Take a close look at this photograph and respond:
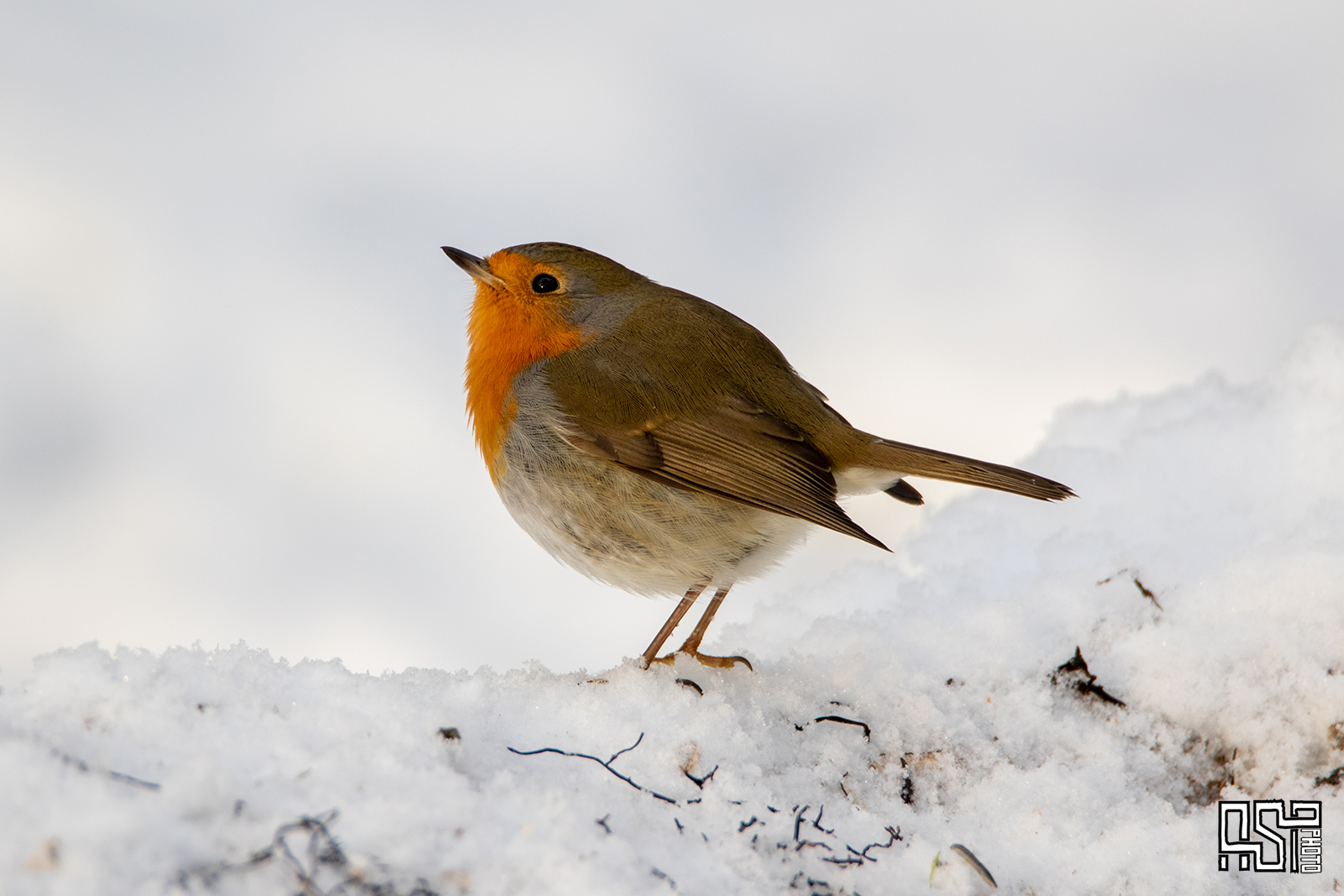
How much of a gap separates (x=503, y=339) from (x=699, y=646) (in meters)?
1.05

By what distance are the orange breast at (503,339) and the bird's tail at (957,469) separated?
0.92 meters

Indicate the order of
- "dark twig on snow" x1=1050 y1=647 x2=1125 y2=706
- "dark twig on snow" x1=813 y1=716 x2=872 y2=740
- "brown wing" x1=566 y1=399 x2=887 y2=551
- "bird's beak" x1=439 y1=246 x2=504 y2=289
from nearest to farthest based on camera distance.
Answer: "dark twig on snow" x1=813 y1=716 x2=872 y2=740, "dark twig on snow" x1=1050 y1=647 x2=1125 y2=706, "brown wing" x1=566 y1=399 x2=887 y2=551, "bird's beak" x1=439 y1=246 x2=504 y2=289

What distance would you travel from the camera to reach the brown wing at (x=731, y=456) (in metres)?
2.46

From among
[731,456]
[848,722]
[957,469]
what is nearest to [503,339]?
[731,456]

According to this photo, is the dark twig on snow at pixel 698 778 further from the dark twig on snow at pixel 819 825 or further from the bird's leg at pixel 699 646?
the bird's leg at pixel 699 646

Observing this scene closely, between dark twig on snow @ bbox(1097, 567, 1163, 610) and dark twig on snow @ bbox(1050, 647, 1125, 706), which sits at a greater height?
dark twig on snow @ bbox(1097, 567, 1163, 610)

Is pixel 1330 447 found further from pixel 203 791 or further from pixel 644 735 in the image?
pixel 203 791

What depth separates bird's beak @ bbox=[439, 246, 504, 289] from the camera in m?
3.04

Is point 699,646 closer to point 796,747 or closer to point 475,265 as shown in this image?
point 796,747

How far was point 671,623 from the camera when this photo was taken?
2.66 metres

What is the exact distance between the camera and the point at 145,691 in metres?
1.58

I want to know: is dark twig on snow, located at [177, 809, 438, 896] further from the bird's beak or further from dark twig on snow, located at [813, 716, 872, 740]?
the bird's beak

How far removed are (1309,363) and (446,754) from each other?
3296 millimetres

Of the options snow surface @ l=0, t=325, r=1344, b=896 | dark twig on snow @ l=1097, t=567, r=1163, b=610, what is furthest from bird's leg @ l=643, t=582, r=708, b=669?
dark twig on snow @ l=1097, t=567, r=1163, b=610
